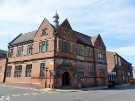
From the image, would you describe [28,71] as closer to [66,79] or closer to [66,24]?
[66,79]

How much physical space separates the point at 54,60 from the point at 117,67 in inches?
1234

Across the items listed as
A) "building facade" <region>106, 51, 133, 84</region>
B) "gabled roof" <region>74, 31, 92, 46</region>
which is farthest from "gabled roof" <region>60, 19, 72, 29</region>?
"building facade" <region>106, 51, 133, 84</region>

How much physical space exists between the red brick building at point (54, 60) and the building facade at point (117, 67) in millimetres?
13560

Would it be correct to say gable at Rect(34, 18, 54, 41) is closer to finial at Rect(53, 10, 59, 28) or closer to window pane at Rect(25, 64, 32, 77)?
finial at Rect(53, 10, 59, 28)

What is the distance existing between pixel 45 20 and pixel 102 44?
19227 millimetres

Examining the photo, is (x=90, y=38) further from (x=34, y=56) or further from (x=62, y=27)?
(x=34, y=56)

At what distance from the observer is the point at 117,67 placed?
5969 cm

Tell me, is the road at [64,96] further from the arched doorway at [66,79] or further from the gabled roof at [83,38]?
the gabled roof at [83,38]

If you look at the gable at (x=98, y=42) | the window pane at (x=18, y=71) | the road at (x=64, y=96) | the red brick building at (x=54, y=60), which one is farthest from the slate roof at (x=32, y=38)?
the road at (x=64, y=96)

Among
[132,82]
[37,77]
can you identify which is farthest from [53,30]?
[132,82]

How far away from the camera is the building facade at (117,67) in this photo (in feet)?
194

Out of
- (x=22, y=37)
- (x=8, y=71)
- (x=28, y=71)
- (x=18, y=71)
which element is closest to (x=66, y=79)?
Answer: (x=28, y=71)

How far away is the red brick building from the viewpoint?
115ft

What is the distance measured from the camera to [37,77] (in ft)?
120
